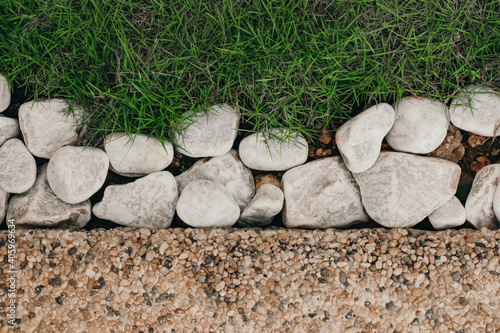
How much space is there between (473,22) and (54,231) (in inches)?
90.7

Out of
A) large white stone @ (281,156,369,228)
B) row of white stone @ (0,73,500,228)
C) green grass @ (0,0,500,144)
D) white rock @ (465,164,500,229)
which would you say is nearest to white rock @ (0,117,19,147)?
row of white stone @ (0,73,500,228)

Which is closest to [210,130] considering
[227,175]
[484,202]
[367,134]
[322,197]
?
[227,175]

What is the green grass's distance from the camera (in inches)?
78.2

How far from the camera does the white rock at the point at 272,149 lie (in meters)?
2.10

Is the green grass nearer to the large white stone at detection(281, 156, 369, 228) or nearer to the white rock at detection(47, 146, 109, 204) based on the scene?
the white rock at detection(47, 146, 109, 204)

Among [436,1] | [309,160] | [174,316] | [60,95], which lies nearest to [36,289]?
[174,316]

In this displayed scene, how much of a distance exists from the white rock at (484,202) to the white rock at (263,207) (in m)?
0.96

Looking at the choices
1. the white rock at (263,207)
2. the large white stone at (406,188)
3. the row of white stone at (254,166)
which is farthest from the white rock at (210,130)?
the large white stone at (406,188)

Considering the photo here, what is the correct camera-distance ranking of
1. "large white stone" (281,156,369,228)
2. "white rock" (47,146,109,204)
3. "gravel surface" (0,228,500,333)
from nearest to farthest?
1. "gravel surface" (0,228,500,333)
2. "white rock" (47,146,109,204)
3. "large white stone" (281,156,369,228)

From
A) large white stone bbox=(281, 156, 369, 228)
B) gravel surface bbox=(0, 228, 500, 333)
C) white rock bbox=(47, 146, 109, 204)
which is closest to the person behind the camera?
gravel surface bbox=(0, 228, 500, 333)

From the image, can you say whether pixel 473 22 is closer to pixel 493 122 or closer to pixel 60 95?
pixel 493 122

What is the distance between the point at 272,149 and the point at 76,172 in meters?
0.98

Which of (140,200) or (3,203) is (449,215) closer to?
(140,200)

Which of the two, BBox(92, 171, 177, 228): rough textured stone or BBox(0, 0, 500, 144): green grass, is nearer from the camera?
BBox(0, 0, 500, 144): green grass
